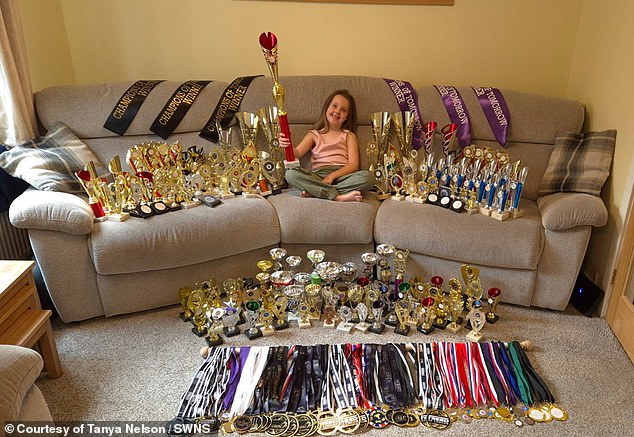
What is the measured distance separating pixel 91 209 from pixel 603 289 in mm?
2464

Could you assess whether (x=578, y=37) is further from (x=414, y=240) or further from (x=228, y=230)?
(x=228, y=230)

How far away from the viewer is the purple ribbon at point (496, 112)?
2674mm

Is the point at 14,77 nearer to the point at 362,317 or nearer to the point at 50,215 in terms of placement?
the point at 50,215

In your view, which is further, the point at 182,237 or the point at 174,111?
the point at 174,111

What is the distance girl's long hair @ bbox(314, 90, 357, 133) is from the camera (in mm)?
2736

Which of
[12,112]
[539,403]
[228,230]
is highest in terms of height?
[12,112]

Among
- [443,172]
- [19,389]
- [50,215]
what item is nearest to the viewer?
[19,389]

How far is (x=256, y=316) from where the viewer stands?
2.13 meters

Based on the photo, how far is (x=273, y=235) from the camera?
2.35m

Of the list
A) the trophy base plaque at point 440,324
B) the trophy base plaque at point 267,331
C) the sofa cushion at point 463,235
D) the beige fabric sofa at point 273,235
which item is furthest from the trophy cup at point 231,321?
the trophy base plaque at point 440,324

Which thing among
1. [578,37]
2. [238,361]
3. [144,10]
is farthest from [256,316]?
[578,37]

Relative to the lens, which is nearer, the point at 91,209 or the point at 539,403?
the point at 539,403

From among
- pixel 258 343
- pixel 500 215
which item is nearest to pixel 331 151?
pixel 500 215

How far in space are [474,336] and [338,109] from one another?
142 cm
